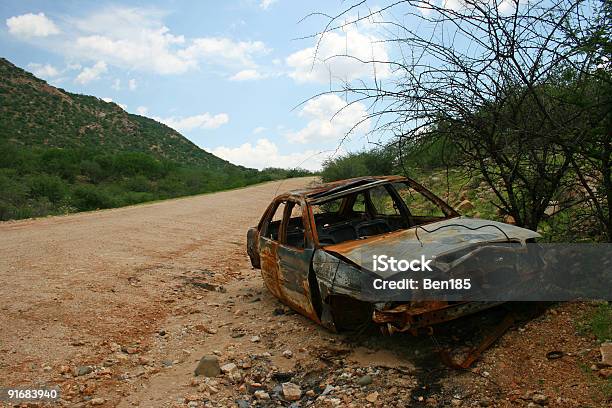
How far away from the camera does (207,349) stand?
5.43 meters

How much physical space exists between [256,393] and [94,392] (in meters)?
1.34

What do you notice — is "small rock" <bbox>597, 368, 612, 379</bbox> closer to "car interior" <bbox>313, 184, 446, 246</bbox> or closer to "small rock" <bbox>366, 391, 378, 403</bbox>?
"small rock" <bbox>366, 391, 378, 403</bbox>

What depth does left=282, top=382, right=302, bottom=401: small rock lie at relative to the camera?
14.0 ft

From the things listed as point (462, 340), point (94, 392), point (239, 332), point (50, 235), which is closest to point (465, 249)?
point (462, 340)

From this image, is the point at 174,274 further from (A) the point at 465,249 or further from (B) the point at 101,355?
(A) the point at 465,249

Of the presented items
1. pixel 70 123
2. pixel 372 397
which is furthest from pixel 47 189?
pixel 70 123

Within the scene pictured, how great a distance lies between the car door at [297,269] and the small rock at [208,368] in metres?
1.07

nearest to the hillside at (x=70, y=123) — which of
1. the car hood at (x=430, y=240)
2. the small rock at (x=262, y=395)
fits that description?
the car hood at (x=430, y=240)

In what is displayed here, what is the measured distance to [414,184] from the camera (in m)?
6.32

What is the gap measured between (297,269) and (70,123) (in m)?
56.5

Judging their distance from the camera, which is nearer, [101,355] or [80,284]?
[101,355]

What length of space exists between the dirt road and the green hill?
12.5m

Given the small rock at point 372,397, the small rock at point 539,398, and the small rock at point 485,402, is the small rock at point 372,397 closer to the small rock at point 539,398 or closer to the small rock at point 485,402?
the small rock at point 485,402

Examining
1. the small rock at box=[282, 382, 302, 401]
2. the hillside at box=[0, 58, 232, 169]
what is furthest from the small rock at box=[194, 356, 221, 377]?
the hillside at box=[0, 58, 232, 169]
